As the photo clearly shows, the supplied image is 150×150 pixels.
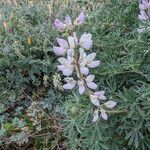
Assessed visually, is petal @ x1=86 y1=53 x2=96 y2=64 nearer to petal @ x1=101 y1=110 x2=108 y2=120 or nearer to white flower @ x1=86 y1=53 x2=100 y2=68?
white flower @ x1=86 y1=53 x2=100 y2=68

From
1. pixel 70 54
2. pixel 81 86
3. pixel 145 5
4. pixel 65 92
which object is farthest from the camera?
pixel 65 92

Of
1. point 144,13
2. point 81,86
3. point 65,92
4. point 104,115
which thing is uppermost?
point 144,13

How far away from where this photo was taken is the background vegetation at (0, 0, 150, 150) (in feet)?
7.61

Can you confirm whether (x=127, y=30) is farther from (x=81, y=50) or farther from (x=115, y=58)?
(x=81, y=50)

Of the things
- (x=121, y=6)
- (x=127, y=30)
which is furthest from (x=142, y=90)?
(x=121, y=6)

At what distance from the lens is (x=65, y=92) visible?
3396mm

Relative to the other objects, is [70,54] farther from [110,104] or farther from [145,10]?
[145,10]

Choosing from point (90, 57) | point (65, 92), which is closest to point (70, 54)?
point (90, 57)

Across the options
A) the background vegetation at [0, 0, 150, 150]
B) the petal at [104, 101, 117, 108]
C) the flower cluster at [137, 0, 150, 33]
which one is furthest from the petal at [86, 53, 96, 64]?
the flower cluster at [137, 0, 150, 33]

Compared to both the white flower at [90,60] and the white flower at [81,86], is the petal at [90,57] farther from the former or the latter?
the white flower at [81,86]

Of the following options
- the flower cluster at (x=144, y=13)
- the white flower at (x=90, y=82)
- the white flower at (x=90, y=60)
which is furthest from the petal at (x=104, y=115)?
the flower cluster at (x=144, y=13)

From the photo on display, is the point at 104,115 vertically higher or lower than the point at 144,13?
lower

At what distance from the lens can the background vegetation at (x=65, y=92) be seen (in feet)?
7.61

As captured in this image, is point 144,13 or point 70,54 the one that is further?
point 144,13
